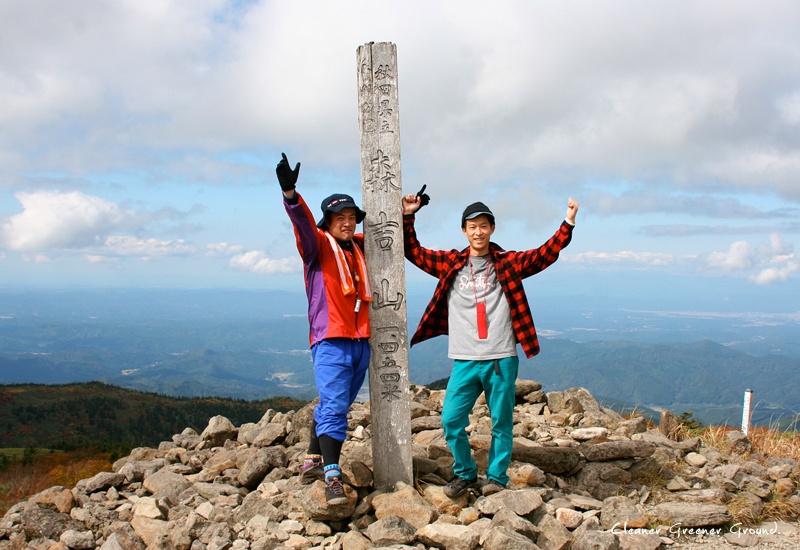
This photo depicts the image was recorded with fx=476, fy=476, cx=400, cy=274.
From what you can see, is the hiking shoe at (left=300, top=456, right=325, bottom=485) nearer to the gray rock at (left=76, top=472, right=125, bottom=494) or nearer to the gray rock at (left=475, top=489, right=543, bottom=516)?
the gray rock at (left=475, top=489, right=543, bottom=516)

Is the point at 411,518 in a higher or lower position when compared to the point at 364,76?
lower

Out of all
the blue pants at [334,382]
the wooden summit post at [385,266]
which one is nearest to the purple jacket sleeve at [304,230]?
the blue pants at [334,382]

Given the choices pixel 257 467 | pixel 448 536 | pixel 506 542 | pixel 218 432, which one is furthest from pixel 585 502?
pixel 218 432

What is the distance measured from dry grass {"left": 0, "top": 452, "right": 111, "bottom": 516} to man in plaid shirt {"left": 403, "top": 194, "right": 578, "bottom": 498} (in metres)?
6.32

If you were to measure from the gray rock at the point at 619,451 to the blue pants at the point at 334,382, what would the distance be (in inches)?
134

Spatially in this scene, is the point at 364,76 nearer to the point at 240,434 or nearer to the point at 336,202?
the point at 336,202

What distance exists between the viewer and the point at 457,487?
4801 mm

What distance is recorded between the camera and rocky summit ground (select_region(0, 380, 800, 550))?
14.2 ft

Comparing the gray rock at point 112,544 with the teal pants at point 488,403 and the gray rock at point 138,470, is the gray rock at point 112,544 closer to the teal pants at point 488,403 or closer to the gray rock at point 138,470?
the gray rock at point 138,470

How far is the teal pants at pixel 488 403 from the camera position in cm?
474

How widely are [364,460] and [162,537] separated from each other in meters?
2.25

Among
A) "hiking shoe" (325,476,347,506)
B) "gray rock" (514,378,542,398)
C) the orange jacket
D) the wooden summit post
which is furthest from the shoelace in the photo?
"gray rock" (514,378,542,398)

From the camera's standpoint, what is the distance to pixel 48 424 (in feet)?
114

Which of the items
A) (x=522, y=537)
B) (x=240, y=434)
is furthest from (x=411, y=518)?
(x=240, y=434)
